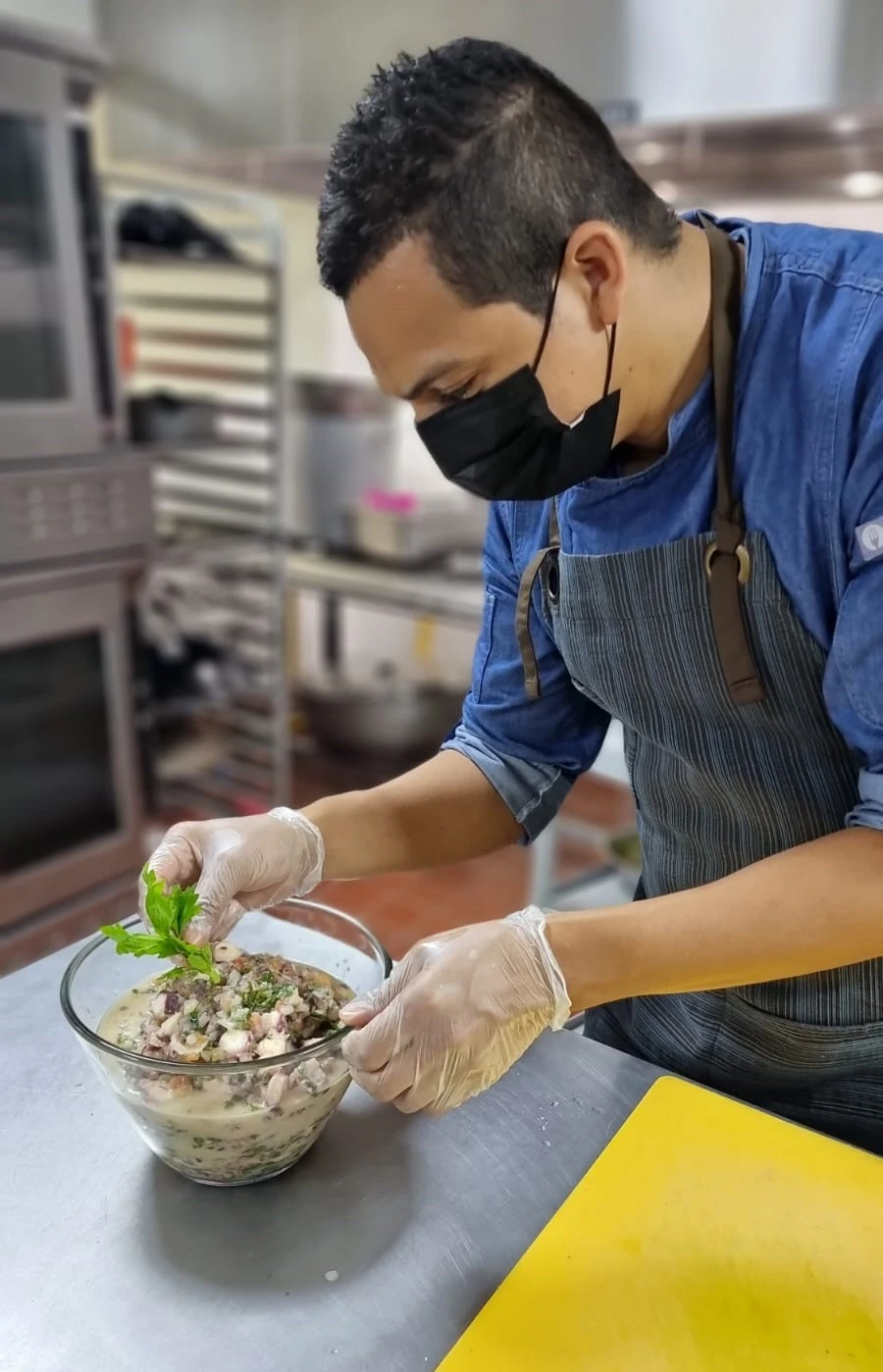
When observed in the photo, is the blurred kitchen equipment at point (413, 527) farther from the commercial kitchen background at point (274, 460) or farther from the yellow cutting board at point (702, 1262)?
the yellow cutting board at point (702, 1262)

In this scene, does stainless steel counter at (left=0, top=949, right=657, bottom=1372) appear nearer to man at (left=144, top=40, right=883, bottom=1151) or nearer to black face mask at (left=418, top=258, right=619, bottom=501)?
man at (left=144, top=40, right=883, bottom=1151)

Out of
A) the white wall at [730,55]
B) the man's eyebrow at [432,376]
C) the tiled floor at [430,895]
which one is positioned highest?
the white wall at [730,55]

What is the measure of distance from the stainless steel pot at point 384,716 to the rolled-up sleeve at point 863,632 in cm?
287

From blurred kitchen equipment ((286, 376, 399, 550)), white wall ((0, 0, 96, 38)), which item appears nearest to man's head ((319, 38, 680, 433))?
blurred kitchen equipment ((286, 376, 399, 550))

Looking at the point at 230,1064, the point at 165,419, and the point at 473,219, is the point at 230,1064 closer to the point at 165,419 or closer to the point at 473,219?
the point at 473,219

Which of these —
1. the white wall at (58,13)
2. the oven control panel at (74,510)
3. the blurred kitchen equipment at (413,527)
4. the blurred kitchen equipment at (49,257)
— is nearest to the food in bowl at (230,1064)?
the oven control panel at (74,510)

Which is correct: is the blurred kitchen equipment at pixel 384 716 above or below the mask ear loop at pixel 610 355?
below

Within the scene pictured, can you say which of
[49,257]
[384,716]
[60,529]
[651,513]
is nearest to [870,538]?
[651,513]

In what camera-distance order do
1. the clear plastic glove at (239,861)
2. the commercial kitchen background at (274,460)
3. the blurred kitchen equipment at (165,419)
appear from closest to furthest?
the clear plastic glove at (239,861) → the commercial kitchen background at (274,460) → the blurred kitchen equipment at (165,419)

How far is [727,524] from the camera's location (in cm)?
87

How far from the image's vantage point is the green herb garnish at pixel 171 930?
0.85 m

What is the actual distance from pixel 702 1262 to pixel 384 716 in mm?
2948

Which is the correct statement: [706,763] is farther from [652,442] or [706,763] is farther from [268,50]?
[268,50]

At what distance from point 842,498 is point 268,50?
2.95 metres
